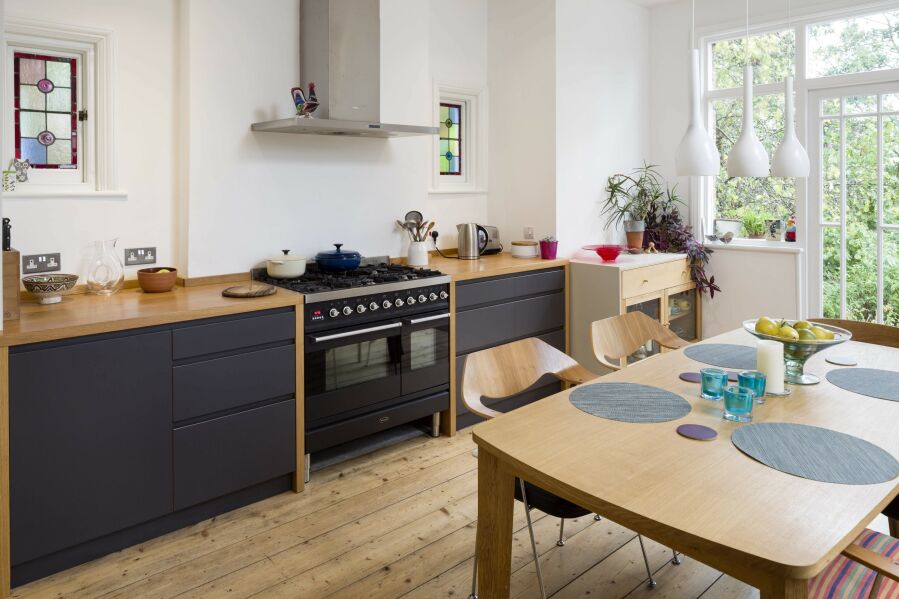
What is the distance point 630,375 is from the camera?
2332mm

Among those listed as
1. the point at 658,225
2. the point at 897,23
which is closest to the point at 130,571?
the point at 658,225

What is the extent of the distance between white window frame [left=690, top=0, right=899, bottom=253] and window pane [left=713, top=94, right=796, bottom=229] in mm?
67

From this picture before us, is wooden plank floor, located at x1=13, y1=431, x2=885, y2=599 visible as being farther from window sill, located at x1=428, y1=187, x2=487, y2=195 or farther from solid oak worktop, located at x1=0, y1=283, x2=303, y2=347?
window sill, located at x1=428, y1=187, x2=487, y2=195

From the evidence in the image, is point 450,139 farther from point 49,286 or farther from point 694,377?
point 694,377

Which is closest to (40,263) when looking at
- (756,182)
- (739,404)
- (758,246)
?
(739,404)

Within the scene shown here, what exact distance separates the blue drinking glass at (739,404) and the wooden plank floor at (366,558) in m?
0.85

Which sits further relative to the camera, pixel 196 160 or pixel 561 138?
pixel 561 138

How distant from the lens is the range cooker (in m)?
3.21

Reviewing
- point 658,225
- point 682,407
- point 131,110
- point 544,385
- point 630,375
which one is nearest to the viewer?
point 682,407

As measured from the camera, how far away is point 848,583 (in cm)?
156

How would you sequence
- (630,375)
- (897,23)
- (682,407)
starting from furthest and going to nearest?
(897,23) < (630,375) < (682,407)

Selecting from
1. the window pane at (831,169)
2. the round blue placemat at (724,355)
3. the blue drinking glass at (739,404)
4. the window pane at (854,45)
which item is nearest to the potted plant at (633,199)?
the window pane at (831,169)

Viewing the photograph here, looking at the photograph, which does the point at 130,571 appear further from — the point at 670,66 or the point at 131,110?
the point at 670,66

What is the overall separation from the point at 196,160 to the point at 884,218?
14.3 ft
